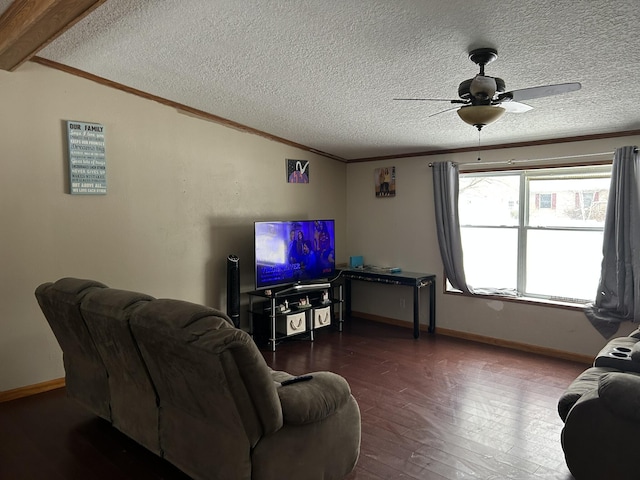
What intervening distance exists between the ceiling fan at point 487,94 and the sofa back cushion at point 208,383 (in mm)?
1836

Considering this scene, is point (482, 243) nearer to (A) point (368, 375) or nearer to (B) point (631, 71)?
(A) point (368, 375)


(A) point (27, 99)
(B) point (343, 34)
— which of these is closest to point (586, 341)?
(B) point (343, 34)

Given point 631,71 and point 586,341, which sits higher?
point 631,71

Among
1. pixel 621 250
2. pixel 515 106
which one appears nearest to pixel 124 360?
pixel 515 106

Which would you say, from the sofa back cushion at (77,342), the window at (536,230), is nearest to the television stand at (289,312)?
the window at (536,230)

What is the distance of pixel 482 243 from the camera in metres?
5.50

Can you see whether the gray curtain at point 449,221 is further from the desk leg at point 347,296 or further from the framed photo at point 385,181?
the desk leg at point 347,296

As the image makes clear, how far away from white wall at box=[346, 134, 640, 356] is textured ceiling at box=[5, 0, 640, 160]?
0.86 meters

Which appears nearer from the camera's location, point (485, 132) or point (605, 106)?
point (605, 106)

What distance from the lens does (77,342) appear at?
300cm

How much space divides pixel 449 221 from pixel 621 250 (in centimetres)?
173

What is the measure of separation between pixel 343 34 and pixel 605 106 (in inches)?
90.7

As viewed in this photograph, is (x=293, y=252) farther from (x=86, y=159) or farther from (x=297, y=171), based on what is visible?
(x=86, y=159)

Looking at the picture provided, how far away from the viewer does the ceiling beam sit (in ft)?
8.54
